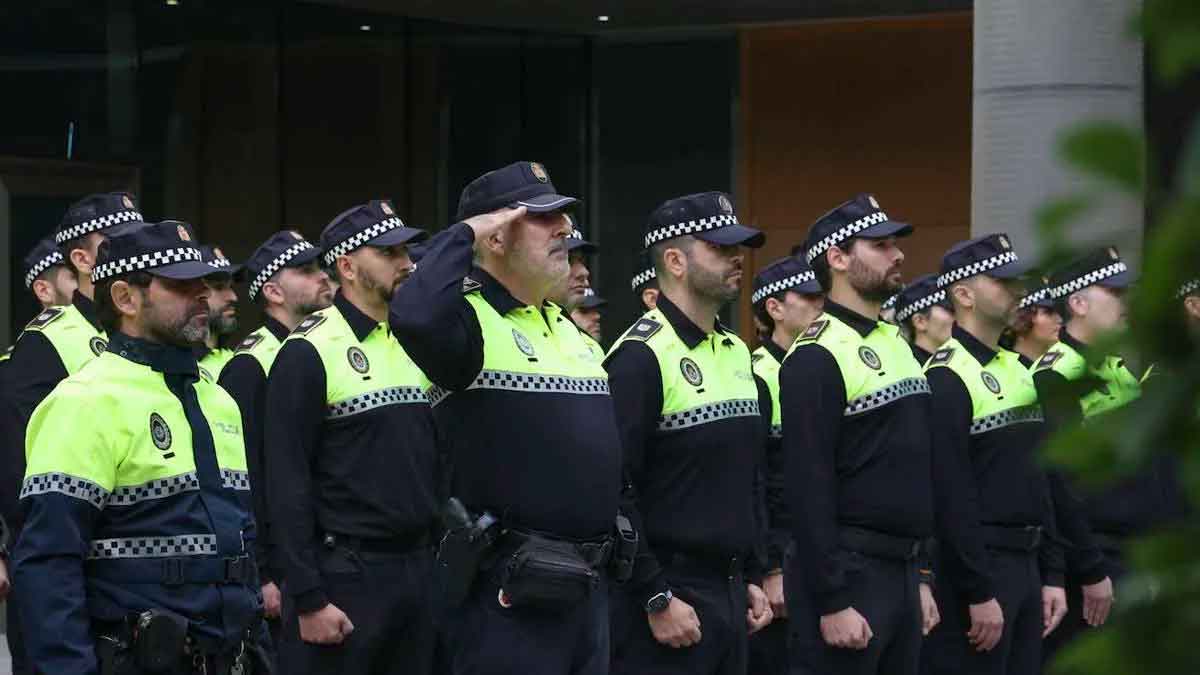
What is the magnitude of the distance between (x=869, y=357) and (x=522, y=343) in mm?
1885

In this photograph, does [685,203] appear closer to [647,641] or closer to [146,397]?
[647,641]

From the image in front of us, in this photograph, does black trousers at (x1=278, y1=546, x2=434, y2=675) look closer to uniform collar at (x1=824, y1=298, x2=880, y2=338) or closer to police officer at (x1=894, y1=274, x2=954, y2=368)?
uniform collar at (x1=824, y1=298, x2=880, y2=338)

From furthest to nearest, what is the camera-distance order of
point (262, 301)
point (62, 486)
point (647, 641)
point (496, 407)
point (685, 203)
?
1. point (262, 301)
2. point (685, 203)
3. point (647, 641)
4. point (496, 407)
5. point (62, 486)

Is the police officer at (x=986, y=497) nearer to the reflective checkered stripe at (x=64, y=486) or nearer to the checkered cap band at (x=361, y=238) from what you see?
the checkered cap band at (x=361, y=238)

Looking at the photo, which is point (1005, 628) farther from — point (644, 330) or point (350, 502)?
point (350, 502)

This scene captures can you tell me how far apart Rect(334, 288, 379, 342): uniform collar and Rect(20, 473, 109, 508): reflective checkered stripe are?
2017 millimetres

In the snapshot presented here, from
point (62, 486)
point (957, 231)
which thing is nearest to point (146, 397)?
point (62, 486)

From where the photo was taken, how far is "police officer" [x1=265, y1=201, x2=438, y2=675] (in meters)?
6.15

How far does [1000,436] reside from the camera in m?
7.88

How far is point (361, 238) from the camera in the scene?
6914mm

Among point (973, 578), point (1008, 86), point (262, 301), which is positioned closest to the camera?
point (973, 578)

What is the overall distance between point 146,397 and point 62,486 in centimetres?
35

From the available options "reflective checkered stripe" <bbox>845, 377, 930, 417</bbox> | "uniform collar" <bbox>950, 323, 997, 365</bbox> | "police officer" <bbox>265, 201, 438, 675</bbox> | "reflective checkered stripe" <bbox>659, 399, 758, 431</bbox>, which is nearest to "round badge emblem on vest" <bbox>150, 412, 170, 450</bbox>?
"police officer" <bbox>265, 201, 438, 675</bbox>

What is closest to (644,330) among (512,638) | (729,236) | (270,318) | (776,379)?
(729,236)
